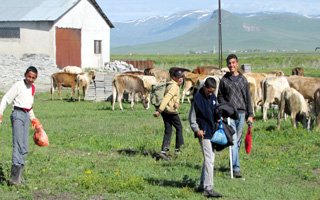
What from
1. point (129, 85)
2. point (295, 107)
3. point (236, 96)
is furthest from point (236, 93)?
point (129, 85)

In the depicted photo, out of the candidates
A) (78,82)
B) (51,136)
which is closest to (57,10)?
(78,82)

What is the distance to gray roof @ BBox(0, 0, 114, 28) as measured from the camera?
47.4 meters

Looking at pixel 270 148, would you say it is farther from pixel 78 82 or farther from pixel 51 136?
pixel 78 82

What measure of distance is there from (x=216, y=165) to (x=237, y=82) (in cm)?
215

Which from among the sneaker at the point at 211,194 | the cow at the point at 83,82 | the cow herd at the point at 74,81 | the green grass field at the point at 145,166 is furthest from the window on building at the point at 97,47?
the sneaker at the point at 211,194

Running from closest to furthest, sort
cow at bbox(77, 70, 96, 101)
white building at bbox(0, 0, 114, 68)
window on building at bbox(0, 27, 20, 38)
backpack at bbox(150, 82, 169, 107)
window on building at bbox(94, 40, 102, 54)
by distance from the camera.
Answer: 1. backpack at bbox(150, 82, 169, 107)
2. cow at bbox(77, 70, 96, 101)
3. white building at bbox(0, 0, 114, 68)
4. window on building at bbox(0, 27, 20, 38)
5. window on building at bbox(94, 40, 102, 54)

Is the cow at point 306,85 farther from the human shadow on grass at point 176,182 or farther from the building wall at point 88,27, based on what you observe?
the building wall at point 88,27

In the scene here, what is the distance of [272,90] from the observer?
68.8ft

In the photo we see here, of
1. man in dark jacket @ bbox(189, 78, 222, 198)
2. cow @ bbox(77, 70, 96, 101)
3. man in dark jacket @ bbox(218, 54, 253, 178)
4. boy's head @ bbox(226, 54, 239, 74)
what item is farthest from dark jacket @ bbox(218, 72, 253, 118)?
cow @ bbox(77, 70, 96, 101)

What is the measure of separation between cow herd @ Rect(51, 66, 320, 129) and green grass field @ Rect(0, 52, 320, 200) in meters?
0.68

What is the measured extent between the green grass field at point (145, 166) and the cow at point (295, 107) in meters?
0.44

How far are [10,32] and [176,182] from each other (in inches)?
1594

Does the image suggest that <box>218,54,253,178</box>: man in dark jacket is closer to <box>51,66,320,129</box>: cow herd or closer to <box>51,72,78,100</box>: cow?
<box>51,66,320,129</box>: cow herd

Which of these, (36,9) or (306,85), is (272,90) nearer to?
(306,85)
